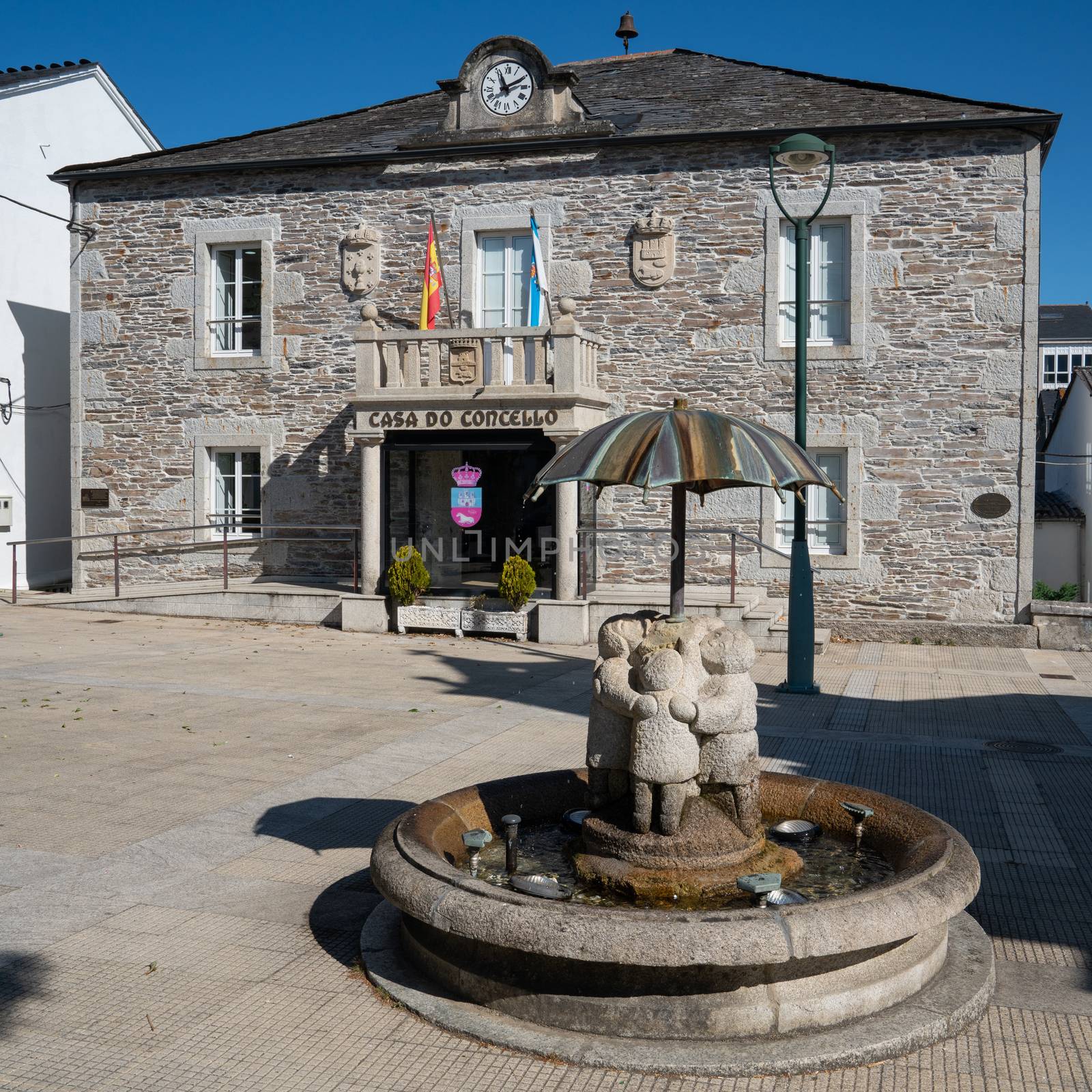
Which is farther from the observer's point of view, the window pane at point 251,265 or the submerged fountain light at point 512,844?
the window pane at point 251,265

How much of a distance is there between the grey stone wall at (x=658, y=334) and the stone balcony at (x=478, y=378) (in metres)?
1.37

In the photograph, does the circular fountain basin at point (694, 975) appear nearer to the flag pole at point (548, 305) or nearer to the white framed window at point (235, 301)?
the flag pole at point (548, 305)

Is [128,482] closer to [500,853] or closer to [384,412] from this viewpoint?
[384,412]

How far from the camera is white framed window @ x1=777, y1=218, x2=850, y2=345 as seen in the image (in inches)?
617

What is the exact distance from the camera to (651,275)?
15.9 meters

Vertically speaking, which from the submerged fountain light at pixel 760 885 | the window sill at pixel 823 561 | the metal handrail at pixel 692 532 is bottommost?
the submerged fountain light at pixel 760 885

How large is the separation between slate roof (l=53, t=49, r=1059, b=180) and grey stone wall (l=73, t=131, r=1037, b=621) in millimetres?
299

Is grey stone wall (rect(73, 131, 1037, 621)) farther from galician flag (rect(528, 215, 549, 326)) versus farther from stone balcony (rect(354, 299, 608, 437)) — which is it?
stone balcony (rect(354, 299, 608, 437))

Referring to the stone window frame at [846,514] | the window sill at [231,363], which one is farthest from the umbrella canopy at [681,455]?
the window sill at [231,363]

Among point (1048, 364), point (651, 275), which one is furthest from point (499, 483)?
point (1048, 364)

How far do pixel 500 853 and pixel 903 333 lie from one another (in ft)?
38.4

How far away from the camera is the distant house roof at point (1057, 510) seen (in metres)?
25.1

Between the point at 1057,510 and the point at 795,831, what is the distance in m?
22.7

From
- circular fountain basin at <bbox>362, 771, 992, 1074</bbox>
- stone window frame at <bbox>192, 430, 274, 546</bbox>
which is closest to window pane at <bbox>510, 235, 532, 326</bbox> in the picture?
stone window frame at <bbox>192, 430, 274, 546</bbox>
